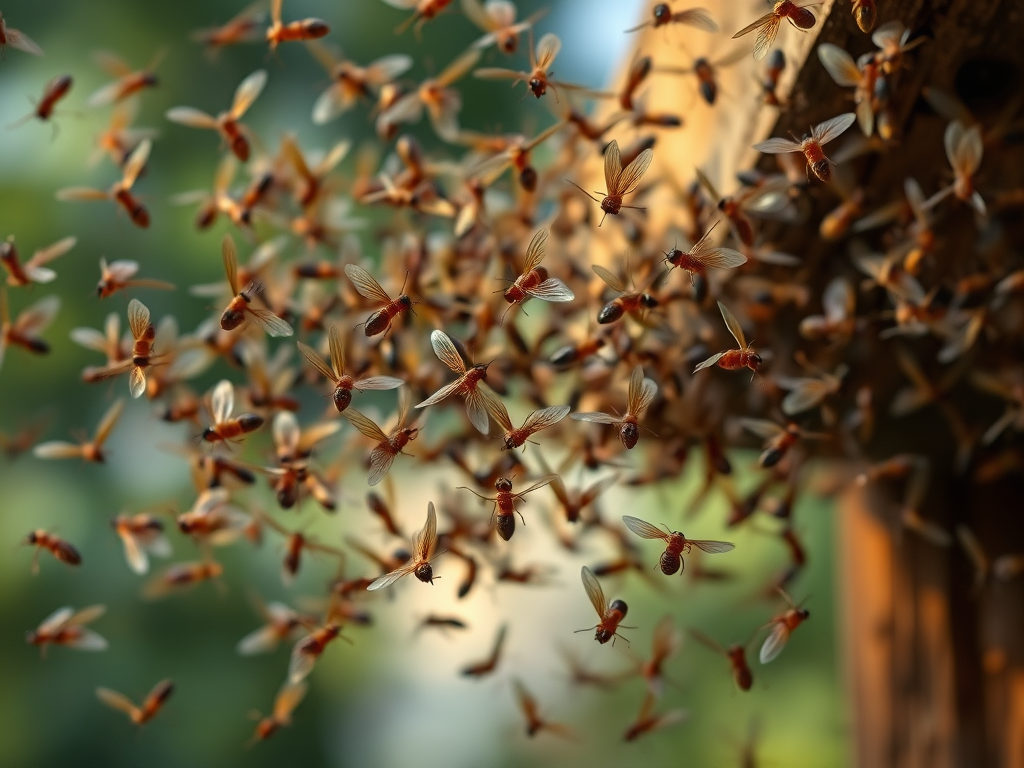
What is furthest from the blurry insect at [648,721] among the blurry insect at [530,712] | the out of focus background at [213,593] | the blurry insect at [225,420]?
the out of focus background at [213,593]

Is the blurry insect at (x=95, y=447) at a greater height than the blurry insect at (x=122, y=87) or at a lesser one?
lesser

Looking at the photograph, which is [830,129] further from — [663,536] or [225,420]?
[225,420]

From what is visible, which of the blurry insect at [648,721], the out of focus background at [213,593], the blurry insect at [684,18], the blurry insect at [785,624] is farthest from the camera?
the out of focus background at [213,593]

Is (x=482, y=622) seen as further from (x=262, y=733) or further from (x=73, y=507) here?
(x=262, y=733)

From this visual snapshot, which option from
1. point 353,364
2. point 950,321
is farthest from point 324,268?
Result: point 950,321

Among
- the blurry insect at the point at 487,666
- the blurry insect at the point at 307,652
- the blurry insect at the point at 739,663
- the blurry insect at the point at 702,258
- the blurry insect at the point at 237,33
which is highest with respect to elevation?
the blurry insect at the point at 237,33

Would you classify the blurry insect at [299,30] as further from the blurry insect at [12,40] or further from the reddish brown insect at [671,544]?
the reddish brown insect at [671,544]
